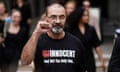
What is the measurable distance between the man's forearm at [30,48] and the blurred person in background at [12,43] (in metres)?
3.45

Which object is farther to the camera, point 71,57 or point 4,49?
point 4,49

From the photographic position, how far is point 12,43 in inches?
356

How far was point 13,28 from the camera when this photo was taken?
30.5 ft

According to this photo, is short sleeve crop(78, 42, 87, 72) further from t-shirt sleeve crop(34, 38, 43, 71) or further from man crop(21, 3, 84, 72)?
t-shirt sleeve crop(34, 38, 43, 71)

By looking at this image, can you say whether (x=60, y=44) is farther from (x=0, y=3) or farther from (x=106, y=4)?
(x=106, y=4)

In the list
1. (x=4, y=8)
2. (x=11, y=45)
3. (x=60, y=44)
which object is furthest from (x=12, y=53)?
(x=60, y=44)

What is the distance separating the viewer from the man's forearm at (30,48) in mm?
5133

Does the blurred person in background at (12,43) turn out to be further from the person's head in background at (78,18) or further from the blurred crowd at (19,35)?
the person's head in background at (78,18)

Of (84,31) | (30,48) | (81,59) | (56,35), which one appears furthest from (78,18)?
(30,48)

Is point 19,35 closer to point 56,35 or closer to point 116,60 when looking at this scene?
point 56,35

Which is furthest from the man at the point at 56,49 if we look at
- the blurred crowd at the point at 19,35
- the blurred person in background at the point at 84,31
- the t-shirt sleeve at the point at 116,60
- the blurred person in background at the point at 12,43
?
the blurred person in background at the point at 12,43

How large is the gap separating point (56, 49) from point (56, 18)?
0.33 metres

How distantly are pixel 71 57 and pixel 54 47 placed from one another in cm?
21

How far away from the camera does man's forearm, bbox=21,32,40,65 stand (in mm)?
5133
